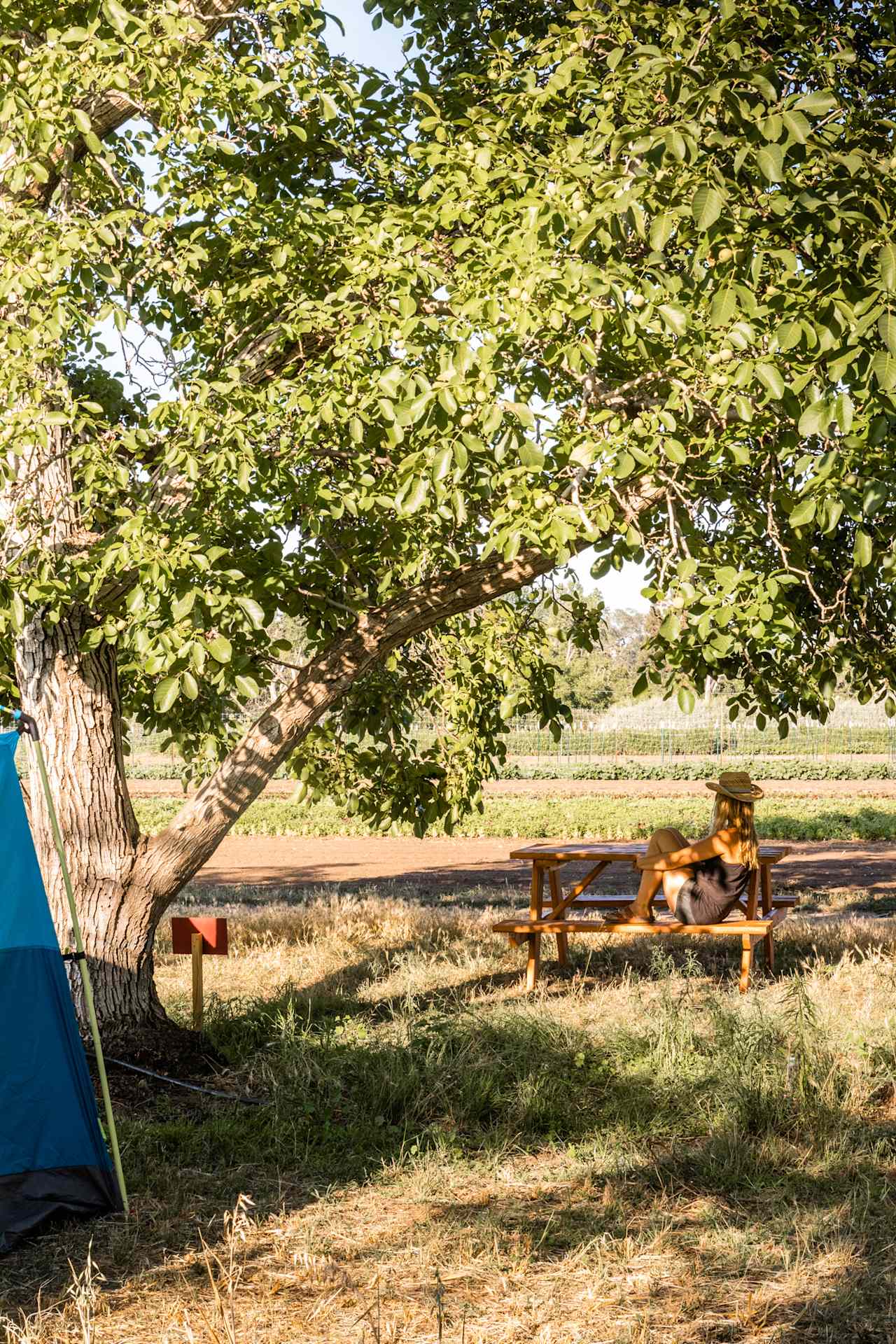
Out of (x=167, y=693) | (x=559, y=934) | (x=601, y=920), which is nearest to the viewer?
(x=167, y=693)

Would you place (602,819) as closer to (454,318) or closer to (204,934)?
(204,934)

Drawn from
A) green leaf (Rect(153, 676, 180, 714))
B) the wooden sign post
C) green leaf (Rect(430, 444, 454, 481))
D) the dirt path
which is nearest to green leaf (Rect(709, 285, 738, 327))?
green leaf (Rect(430, 444, 454, 481))

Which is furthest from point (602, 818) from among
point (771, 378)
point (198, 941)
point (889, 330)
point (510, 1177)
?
point (889, 330)

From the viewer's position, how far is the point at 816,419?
352 centimetres

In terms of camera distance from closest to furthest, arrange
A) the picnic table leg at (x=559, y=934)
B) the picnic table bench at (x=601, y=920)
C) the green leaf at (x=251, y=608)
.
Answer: the green leaf at (x=251, y=608) < the picnic table bench at (x=601, y=920) < the picnic table leg at (x=559, y=934)

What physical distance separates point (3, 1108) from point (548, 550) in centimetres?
288

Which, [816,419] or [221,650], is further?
[221,650]

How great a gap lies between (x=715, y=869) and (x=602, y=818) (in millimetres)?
17686

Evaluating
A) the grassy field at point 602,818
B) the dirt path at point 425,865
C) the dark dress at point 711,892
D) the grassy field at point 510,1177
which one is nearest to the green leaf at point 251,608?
the grassy field at point 510,1177

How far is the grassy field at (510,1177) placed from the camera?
12.3ft

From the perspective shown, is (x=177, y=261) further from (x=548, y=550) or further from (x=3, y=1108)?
(x=3, y=1108)

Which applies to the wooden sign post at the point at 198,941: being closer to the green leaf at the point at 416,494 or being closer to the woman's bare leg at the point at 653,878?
the woman's bare leg at the point at 653,878

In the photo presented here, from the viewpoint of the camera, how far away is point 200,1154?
5.33 m

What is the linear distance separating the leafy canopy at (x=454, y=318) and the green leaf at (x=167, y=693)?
0.01m
